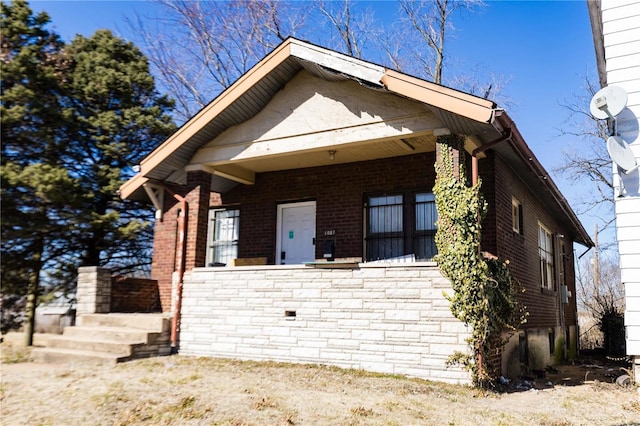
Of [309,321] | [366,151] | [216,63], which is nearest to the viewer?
[309,321]

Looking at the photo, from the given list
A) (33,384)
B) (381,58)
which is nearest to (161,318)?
(33,384)

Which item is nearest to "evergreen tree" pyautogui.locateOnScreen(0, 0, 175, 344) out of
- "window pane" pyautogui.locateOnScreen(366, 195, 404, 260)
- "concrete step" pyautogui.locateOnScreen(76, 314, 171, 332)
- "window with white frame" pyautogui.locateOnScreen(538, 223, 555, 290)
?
"concrete step" pyautogui.locateOnScreen(76, 314, 171, 332)

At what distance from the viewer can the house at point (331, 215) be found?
7.70 m

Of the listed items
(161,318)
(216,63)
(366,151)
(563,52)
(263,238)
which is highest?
(216,63)

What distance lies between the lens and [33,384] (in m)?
6.94

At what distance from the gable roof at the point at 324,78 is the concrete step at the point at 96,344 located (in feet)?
11.2

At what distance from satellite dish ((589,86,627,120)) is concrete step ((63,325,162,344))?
7.92 metres

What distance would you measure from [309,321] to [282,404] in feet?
9.04

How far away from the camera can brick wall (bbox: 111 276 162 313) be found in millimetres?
11195

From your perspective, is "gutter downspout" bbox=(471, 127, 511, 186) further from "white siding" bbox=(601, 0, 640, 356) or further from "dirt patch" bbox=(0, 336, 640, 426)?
"dirt patch" bbox=(0, 336, 640, 426)

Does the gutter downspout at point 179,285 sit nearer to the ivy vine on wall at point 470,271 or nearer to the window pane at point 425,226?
the window pane at point 425,226

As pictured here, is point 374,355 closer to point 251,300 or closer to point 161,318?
point 251,300

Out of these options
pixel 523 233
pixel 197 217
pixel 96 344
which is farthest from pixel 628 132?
pixel 96 344

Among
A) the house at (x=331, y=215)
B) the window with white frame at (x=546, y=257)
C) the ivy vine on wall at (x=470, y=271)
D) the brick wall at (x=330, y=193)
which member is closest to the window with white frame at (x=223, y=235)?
the house at (x=331, y=215)
